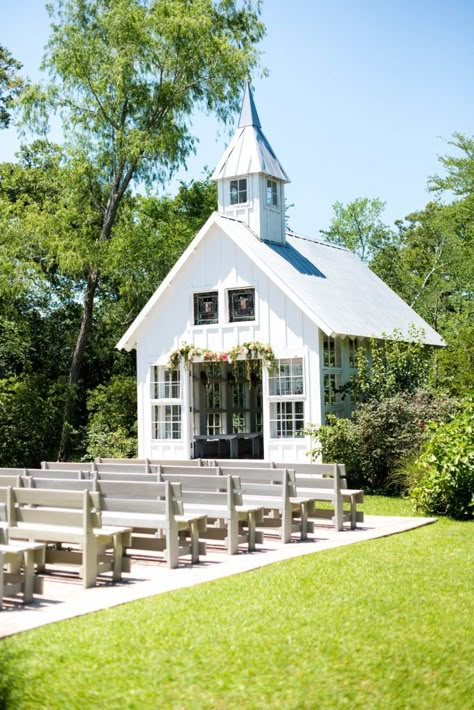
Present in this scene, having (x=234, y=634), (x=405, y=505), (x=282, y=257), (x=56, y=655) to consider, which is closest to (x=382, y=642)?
(x=234, y=634)

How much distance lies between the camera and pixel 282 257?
24.0 metres

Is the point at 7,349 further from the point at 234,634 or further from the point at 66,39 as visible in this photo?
the point at 234,634

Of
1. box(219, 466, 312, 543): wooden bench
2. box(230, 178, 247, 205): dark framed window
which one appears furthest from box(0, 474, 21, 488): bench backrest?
box(230, 178, 247, 205): dark framed window

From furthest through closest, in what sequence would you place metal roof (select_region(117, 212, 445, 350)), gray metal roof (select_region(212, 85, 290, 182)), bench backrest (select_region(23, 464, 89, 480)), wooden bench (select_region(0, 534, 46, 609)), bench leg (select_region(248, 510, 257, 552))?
gray metal roof (select_region(212, 85, 290, 182)) → metal roof (select_region(117, 212, 445, 350)) → bench backrest (select_region(23, 464, 89, 480)) → bench leg (select_region(248, 510, 257, 552)) → wooden bench (select_region(0, 534, 46, 609))

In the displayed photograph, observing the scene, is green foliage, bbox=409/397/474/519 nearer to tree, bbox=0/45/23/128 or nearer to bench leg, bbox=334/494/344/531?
bench leg, bbox=334/494/344/531

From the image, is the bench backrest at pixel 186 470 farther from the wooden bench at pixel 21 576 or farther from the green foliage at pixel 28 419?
the green foliage at pixel 28 419

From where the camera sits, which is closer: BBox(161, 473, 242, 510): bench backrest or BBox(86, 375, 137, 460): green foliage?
BBox(161, 473, 242, 510): bench backrest

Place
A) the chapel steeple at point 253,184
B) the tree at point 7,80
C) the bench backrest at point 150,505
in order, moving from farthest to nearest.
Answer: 1. the tree at point 7,80
2. the chapel steeple at point 253,184
3. the bench backrest at point 150,505

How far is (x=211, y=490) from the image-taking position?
12047 millimetres

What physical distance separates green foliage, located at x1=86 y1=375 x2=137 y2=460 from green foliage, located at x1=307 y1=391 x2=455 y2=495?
7609 mm

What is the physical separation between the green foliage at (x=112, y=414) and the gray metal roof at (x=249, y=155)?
22.7ft

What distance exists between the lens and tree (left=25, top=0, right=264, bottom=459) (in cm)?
2673

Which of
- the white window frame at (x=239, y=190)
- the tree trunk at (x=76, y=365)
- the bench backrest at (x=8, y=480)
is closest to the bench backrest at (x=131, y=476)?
the bench backrest at (x=8, y=480)

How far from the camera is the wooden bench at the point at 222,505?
11.2 m
